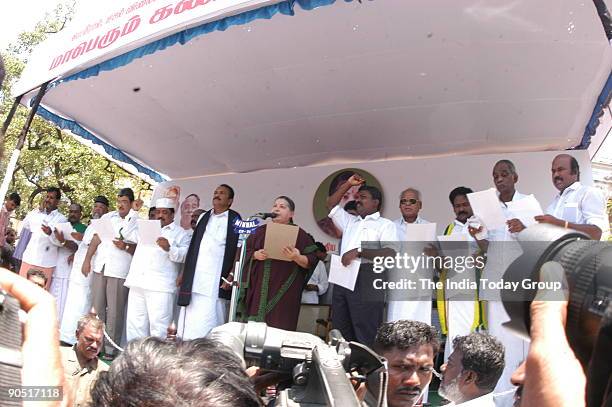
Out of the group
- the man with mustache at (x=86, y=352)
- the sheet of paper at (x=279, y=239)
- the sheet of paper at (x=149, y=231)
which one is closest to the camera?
the man with mustache at (x=86, y=352)

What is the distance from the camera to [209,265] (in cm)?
551

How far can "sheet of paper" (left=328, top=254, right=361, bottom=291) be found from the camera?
4.67m

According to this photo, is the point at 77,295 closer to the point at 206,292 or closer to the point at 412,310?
Answer: the point at 206,292

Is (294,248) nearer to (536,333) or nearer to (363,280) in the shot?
(363,280)

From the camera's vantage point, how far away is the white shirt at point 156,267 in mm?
5738

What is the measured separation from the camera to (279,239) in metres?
4.90

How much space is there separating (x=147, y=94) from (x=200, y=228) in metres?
1.53

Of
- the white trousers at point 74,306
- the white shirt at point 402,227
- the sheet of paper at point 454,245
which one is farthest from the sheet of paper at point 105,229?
the sheet of paper at point 454,245

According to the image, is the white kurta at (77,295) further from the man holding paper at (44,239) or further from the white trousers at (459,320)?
the white trousers at (459,320)

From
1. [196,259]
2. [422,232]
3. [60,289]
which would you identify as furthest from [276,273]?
[60,289]

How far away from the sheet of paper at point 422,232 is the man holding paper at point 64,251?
170 inches

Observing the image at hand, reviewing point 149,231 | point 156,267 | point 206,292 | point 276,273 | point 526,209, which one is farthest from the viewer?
point 156,267

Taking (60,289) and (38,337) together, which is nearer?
(38,337)

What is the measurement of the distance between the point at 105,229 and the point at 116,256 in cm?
31
